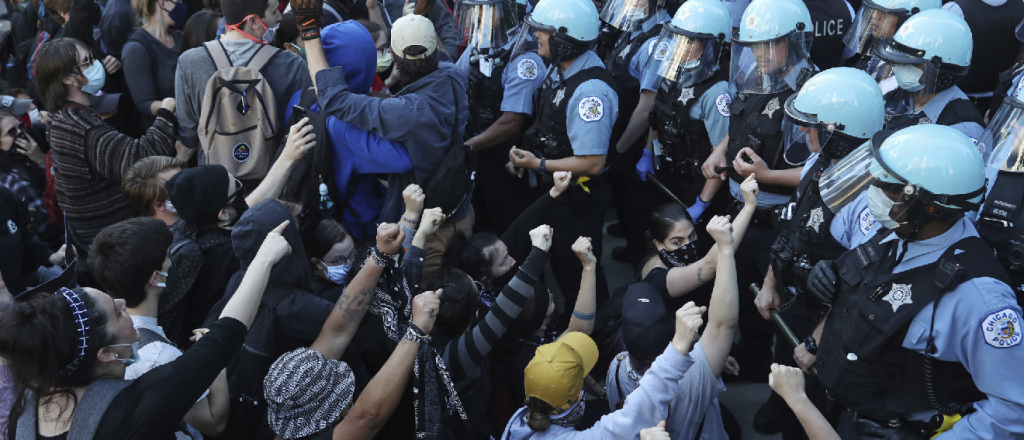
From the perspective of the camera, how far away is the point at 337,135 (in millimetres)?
3529

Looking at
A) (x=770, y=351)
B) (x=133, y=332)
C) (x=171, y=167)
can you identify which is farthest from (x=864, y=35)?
(x=133, y=332)

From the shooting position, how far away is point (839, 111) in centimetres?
315

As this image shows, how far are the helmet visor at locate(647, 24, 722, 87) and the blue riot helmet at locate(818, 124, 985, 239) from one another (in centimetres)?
191

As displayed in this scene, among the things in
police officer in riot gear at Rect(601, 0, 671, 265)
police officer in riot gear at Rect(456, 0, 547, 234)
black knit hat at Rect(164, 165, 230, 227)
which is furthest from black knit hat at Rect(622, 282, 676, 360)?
police officer in riot gear at Rect(601, 0, 671, 265)

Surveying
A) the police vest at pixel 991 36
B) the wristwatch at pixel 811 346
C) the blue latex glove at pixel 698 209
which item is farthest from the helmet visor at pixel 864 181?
the police vest at pixel 991 36

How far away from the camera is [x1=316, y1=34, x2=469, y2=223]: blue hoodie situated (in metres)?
3.36

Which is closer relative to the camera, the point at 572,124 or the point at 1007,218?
the point at 1007,218

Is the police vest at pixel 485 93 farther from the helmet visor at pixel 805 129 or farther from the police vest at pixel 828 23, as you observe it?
the police vest at pixel 828 23

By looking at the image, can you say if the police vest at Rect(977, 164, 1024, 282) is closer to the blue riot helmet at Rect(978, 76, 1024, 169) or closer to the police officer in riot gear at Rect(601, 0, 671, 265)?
the blue riot helmet at Rect(978, 76, 1024, 169)

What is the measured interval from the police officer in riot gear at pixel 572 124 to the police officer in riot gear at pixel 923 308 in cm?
162

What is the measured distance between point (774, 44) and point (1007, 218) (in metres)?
1.46

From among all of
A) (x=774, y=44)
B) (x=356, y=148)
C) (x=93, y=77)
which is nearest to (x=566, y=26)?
(x=774, y=44)

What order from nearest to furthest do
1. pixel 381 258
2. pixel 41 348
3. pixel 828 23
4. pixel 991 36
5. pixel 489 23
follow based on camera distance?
pixel 41 348 < pixel 381 258 < pixel 489 23 < pixel 991 36 < pixel 828 23

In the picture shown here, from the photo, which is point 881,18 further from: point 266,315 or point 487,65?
point 266,315
